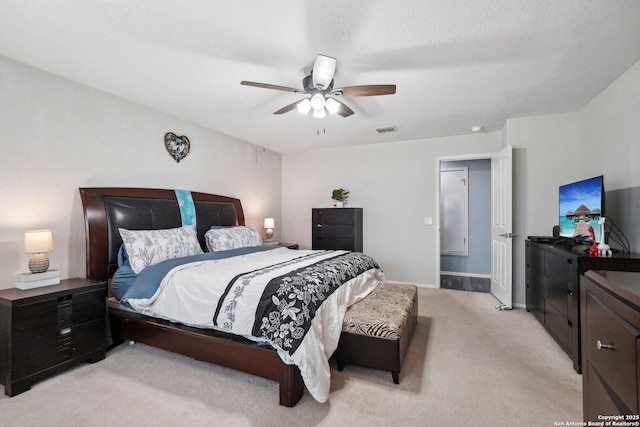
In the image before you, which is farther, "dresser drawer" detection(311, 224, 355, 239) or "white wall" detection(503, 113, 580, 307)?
"dresser drawer" detection(311, 224, 355, 239)

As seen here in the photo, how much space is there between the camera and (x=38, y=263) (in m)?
2.38

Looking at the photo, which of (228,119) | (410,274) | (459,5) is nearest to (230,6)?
(459,5)

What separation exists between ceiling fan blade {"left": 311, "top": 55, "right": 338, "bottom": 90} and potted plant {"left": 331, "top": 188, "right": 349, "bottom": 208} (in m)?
2.95

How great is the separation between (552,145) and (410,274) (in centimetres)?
265

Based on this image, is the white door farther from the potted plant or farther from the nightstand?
the nightstand

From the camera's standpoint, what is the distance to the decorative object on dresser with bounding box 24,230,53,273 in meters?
2.30

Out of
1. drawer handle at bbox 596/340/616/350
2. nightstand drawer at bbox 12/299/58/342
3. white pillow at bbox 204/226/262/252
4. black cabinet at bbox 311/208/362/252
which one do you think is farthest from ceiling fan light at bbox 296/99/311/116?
black cabinet at bbox 311/208/362/252

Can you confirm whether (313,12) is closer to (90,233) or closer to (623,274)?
(623,274)

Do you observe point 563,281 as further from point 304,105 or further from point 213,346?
point 213,346

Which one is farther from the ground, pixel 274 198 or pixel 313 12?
pixel 313 12

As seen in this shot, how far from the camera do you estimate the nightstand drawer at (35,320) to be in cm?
205

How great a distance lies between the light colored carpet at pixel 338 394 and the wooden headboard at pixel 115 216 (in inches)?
33.4

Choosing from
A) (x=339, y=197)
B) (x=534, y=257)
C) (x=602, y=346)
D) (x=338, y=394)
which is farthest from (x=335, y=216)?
(x=602, y=346)

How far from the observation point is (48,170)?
2.64 meters
